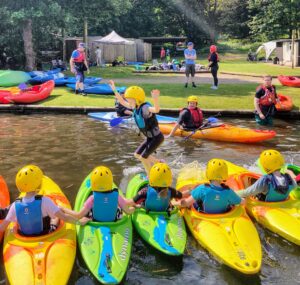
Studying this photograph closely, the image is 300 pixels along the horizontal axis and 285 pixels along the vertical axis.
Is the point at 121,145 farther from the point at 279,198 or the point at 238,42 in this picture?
the point at 238,42

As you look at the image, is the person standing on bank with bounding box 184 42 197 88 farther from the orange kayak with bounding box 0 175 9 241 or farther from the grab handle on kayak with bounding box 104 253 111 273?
the grab handle on kayak with bounding box 104 253 111 273

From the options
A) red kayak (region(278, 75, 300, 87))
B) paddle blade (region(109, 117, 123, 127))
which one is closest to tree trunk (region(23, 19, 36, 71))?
paddle blade (region(109, 117, 123, 127))

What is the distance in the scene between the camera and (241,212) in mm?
6121

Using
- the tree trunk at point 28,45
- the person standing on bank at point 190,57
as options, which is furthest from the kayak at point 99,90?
the tree trunk at point 28,45

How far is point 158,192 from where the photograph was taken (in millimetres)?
6062

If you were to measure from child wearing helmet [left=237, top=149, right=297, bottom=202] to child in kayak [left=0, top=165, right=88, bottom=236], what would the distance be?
291 cm

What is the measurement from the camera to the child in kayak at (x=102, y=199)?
220 inches

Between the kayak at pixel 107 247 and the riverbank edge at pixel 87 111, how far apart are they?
8.21 metres

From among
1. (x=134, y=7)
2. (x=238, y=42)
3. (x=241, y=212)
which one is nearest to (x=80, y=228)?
(x=241, y=212)

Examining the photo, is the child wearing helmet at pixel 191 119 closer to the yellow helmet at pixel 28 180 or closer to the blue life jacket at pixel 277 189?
the blue life jacket at pixel 277 189

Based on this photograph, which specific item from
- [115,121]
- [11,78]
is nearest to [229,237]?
[115,121]

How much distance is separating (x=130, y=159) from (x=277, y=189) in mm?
4255

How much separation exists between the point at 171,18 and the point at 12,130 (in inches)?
1802

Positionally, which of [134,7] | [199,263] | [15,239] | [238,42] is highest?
[134,7]
